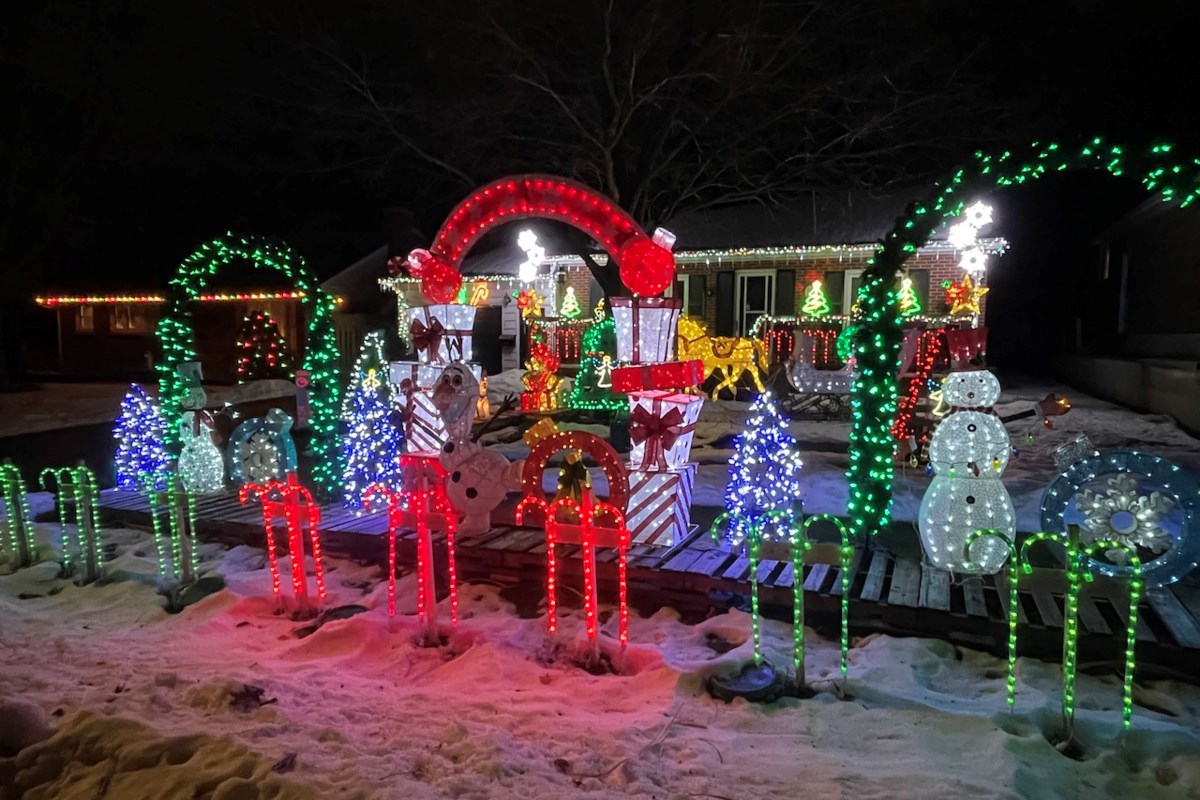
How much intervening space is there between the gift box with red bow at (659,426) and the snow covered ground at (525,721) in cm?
152

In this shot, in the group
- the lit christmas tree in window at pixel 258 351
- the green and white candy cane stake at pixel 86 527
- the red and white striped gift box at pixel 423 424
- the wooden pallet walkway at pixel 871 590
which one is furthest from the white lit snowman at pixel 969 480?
the lit christmas tree in window at pixel 258 351

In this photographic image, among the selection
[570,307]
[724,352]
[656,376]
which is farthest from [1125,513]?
[570,307]

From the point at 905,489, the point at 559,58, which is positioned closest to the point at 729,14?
the point at 559,58

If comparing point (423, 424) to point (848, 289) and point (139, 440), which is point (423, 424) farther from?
point (848, 289)

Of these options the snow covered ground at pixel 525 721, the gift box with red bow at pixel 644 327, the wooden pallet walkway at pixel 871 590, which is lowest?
the snow covered ground at pixel 525 721

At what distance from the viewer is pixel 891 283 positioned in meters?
6.18

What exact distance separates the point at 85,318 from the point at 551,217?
2881 cm

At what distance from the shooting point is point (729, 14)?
13.0 meters

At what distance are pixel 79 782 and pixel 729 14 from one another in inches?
528

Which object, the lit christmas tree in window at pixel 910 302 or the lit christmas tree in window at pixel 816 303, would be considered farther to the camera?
the lit christmas tree in window at pixel 816 303

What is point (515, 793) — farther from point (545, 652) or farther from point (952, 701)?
point (952, 701)

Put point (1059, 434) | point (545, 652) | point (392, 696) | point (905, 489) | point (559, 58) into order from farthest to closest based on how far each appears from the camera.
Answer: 1. point (559, 58)
2. point (1059, 434)
3. point (905, 489)
4. point (545, 652)
5. point (392, 696)

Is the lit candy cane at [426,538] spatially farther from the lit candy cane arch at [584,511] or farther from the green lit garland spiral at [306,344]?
the green lit garland spiral at [306,344]

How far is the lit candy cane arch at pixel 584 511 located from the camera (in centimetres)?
488
